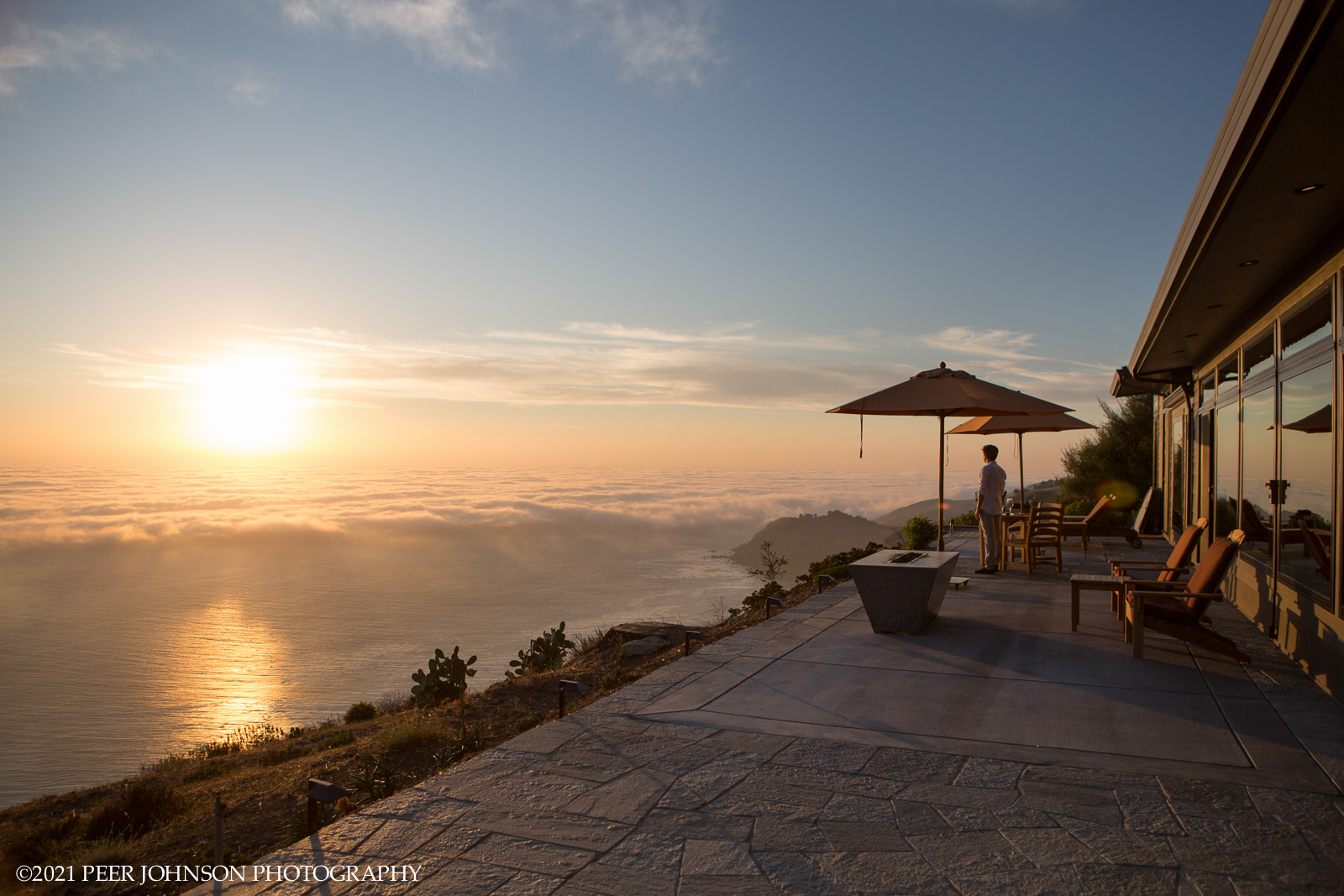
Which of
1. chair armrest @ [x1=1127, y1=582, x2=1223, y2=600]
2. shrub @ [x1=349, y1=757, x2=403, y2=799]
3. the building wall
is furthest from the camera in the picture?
chair armrest @ [x1=1127, y1=582, x2=1223, y2=600]

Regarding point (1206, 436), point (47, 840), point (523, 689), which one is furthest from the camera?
point (1206, 436)

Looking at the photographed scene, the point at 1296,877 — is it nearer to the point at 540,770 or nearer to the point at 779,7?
the point at 540,770

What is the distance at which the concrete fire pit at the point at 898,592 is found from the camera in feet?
21.3

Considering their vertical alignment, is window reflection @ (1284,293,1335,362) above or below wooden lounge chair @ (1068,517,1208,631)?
above

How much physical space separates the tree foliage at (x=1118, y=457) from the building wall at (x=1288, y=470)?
1083 cm

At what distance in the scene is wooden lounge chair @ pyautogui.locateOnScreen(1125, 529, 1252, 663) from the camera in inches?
220

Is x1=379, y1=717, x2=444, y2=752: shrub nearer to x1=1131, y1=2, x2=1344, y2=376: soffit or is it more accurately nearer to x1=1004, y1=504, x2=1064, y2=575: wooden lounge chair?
x1=1131, y1=2, x2=1344, y2=376: soffit

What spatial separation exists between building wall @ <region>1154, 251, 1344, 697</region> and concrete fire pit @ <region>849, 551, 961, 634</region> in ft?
8.55

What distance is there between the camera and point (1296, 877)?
8.15ft

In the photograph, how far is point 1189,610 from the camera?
5652mm

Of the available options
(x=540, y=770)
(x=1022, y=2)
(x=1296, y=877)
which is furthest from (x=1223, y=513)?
(x=540, y=770)

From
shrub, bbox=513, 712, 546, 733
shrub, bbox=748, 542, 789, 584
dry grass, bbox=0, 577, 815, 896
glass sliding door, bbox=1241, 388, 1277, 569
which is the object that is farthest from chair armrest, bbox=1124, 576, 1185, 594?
shrub, bbox=748, 542, 789, 584

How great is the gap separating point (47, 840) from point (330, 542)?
173 meters

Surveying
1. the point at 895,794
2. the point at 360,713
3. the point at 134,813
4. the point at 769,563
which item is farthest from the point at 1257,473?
the point at 360,713
